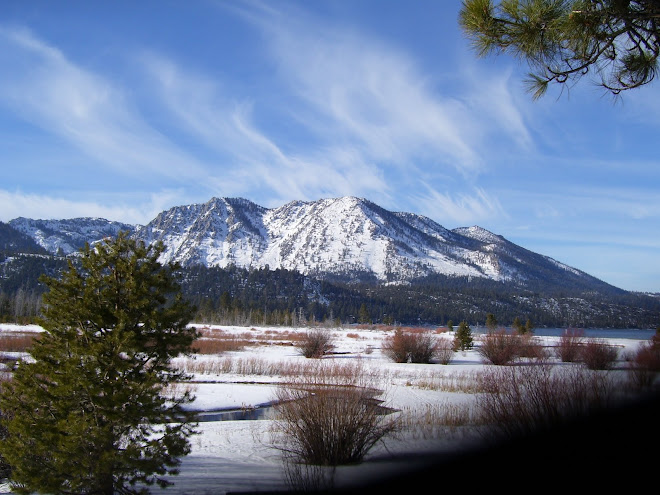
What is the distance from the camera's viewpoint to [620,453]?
5812 mm

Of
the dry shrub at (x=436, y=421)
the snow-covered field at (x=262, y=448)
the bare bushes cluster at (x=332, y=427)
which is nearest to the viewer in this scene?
the snow-covered field at (x=262, y=448)

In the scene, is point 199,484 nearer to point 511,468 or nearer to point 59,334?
point 59,334

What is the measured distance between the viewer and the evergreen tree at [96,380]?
214 inches

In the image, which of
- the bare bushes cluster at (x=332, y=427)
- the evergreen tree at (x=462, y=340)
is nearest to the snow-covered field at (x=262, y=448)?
the bare bushes cluster at (x=332, y=427)

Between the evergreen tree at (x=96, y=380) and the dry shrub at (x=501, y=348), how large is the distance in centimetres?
2469

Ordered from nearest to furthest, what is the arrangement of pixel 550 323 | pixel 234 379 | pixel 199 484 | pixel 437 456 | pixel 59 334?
pixel 59 334
pixel 199 484
pixel 437 456
pixel 234 379
pixel 550 323

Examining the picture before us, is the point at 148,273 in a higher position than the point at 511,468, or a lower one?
higher

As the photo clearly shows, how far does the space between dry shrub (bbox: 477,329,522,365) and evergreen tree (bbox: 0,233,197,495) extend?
81.0 ft

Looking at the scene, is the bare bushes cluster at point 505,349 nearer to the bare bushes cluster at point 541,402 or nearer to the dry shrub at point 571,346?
the dry shrub at point 571,346

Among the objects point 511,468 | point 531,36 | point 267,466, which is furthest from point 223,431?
point 531,36

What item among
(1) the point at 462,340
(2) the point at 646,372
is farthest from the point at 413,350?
(2) the point at 646,372

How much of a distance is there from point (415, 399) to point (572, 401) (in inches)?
306

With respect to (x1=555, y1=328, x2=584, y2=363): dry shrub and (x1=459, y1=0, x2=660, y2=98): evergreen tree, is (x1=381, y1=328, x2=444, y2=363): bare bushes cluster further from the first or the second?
(x1=459, y1=0, x2=660, y2=98): evergreen tree

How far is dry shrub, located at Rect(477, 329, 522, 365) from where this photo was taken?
27341 millimetres
